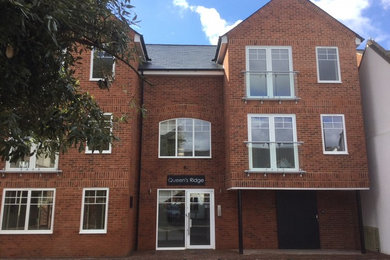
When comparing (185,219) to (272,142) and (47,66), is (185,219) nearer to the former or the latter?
(272,142)

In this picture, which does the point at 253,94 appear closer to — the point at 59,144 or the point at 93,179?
the point at 93,179

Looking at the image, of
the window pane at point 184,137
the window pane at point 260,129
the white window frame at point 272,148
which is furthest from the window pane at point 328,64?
the window pane at point 184,137

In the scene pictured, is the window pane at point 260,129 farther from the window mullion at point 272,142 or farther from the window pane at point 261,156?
the window pane at point 261,156

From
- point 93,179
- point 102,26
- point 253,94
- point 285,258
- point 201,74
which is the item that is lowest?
point 285,258

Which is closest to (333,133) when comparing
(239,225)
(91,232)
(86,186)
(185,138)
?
(239,225)

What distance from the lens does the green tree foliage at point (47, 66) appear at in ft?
11.9

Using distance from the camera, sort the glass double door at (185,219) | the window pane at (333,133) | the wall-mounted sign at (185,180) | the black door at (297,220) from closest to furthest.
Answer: the window pane at (333,133)
the black door at (297,220)
the glass double door at (185,219)
the wall-mounted sign at (185,180)

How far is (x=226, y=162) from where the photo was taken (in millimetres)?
12891

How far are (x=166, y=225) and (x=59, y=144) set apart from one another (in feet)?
26.8

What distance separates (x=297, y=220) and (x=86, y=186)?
7.72m

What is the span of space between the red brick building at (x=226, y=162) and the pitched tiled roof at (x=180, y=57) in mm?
394

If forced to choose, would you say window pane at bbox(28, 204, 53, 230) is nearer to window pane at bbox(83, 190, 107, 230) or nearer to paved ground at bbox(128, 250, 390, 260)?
window pane at bbox(83, 190, 107, 230)

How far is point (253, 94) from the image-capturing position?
12453 mm

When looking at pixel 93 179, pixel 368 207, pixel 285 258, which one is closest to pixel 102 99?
pixel 93 179
